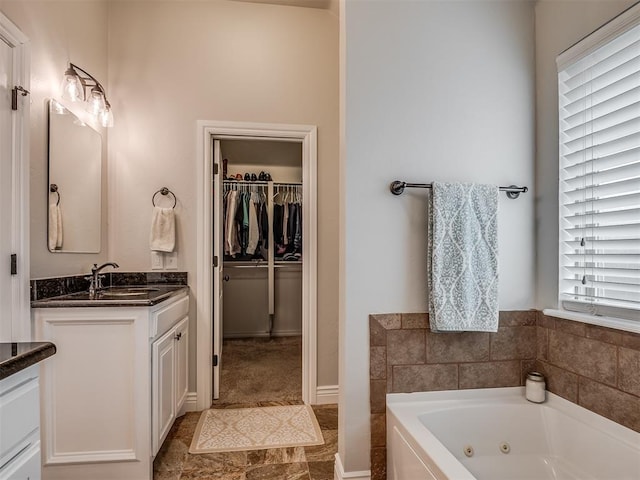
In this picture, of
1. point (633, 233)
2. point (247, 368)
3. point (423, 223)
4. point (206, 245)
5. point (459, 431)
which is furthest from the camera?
point (247, 368)

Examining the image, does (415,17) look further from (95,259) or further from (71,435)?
(71,435)

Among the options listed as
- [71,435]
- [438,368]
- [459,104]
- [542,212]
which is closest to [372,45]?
[459,104]

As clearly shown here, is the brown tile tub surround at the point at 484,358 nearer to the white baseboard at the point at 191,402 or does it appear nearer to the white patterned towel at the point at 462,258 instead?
the white patterned towel at the point at 462,258

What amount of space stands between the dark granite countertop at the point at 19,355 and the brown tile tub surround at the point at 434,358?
1279 millimetres

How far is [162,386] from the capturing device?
6.55 ft

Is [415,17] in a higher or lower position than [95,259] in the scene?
higher

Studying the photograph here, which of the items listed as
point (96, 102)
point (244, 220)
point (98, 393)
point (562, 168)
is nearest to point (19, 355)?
point (98, 393)

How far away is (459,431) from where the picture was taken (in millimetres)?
1698

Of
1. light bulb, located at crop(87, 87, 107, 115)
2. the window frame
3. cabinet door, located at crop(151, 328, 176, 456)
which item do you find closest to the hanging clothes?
light bulb, located at crop(87, 87, 107, 115)

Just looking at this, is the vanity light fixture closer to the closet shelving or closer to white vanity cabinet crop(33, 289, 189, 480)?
white vanity cabinet crop(33, 289, 189, 480)

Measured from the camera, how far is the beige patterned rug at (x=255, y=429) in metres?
2.19

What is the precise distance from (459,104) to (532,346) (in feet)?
4.28

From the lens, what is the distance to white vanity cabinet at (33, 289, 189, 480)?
1.74 m

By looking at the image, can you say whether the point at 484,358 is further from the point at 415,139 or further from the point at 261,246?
the point at 261,246
